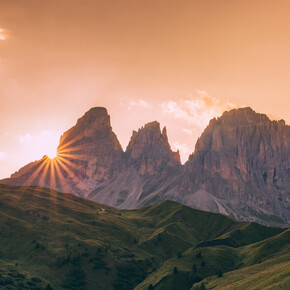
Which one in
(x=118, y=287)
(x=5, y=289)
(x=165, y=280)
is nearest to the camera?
(x=5, y=289)

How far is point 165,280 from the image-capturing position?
523ft

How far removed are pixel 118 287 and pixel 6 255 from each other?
61.0 metres

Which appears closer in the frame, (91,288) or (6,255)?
(91,288)

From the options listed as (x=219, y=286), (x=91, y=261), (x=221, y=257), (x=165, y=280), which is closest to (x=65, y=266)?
(x=91, y=261)

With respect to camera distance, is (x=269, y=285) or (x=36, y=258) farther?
(x=36, y=258)

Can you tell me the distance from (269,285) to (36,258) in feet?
440

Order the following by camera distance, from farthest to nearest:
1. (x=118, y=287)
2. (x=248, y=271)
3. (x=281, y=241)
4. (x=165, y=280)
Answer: (x=118, y=287)
(x=281, y=241)
(x=165, y=280)
(x=248, y=271)

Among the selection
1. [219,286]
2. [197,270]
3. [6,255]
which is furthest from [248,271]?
[6,255]

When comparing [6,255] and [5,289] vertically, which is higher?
[6,255]

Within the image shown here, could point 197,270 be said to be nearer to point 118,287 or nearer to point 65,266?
point 118,287

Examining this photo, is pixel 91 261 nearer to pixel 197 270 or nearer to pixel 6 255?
pixel 6 255

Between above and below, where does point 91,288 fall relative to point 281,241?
below

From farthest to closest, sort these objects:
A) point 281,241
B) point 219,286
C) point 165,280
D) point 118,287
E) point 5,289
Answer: point 118,287 → point 281,241 → point 165,280 → point 5,289 → point 219,286

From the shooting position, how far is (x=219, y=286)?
12600 cm
